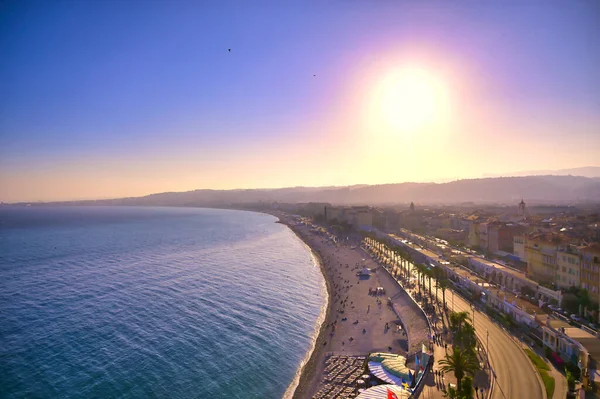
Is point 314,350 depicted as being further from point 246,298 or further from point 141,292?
point 141,292

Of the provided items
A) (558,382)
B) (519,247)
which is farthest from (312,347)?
(519,247)

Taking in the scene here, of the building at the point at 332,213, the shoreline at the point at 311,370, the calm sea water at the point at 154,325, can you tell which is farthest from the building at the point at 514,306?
the building at the point at 332,213

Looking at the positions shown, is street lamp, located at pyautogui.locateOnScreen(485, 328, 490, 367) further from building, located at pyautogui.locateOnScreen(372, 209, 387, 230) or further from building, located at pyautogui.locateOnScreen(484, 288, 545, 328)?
building, located at pyautogui.locateOnScreen(372, 209, 387, 230)

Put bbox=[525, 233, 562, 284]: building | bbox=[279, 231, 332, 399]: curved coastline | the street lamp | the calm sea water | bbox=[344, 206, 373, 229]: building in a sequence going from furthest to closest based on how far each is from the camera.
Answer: bbox=[344, 206, 373, 229]: building → bbox=[525, 233, 562, 284]: building → the calm sea water → bbox=[279, 231, 332, 399]: curved coastline → the street lamp

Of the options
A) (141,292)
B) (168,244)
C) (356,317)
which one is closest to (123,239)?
(168,244)

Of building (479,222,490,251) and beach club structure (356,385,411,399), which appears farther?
building (479,222,490,251)

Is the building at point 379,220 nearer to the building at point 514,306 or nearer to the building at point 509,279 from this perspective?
the building at point 509,279

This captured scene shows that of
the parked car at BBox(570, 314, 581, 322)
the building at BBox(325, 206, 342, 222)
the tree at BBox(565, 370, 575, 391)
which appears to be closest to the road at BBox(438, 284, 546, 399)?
the tree at BBox(565, 370, 575, 391)
